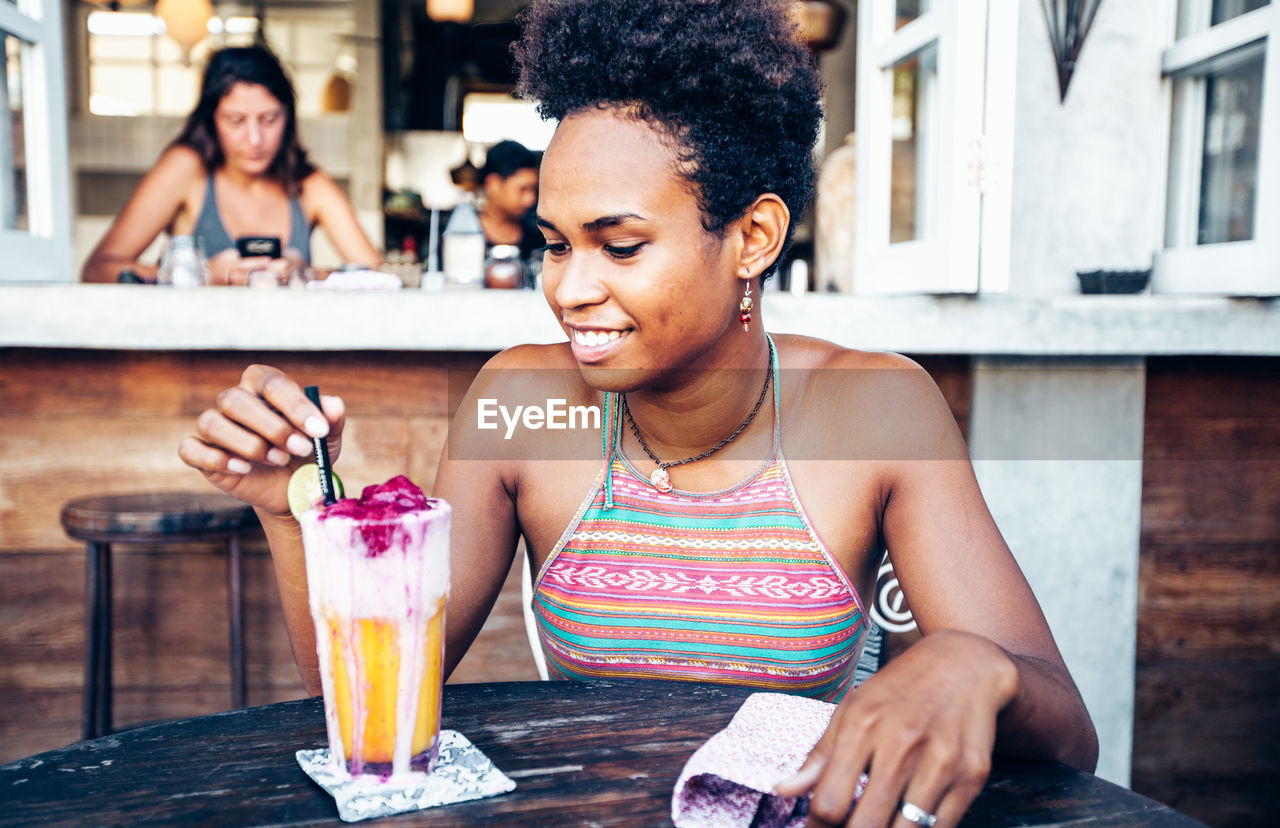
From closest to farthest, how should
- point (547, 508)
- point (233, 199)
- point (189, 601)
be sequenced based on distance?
point (547, 508) < point (189, 601) < point (233, 199)

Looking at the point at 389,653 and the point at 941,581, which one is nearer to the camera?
the point at 389,653

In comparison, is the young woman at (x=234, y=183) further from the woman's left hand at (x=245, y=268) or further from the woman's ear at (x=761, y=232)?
the woman's ear at (x=761, y=232)

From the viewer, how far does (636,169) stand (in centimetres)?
111

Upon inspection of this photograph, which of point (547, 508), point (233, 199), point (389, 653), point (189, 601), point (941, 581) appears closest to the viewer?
point (389, 653)

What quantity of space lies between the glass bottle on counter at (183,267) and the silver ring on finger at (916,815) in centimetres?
209

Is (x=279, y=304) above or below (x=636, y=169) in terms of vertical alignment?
below

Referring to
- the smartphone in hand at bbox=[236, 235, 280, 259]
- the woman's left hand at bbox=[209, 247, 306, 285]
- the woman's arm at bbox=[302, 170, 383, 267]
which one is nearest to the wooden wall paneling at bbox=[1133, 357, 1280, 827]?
the woman's left hand at bbox=[209, 247, 306, 285]

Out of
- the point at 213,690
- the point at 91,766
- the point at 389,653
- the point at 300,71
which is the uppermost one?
the point at 300,71

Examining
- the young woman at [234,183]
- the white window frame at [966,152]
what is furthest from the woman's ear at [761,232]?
the young woman at [234,183]

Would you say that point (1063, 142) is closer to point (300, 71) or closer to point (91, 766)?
point (91, 766)

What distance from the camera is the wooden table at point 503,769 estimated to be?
0.74 m

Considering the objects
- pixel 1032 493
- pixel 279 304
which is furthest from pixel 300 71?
pixel 1032 493

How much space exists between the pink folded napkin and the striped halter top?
14.9 inches

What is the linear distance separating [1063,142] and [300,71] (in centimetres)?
633
